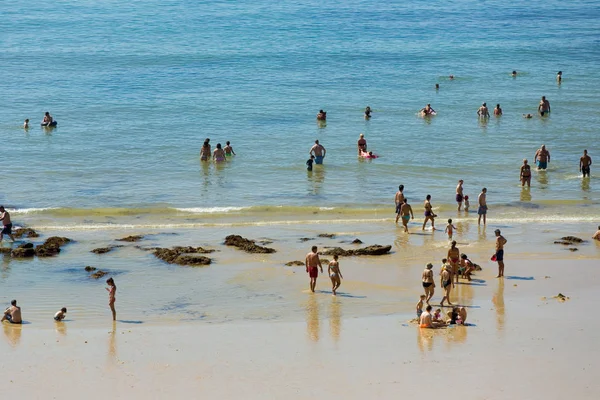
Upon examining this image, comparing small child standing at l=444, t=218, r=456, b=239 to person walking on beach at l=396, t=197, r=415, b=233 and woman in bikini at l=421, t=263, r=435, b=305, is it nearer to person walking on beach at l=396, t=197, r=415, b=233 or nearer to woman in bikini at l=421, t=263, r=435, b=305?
person walking on beach at l=396, t=197, r=415, b=233

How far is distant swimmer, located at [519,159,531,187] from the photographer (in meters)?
28.3

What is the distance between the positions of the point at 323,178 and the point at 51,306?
13.8 m

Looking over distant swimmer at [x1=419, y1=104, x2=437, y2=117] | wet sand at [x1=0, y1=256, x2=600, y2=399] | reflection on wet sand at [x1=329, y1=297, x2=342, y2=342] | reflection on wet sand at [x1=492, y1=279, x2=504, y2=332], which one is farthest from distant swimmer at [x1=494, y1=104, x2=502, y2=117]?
reflection on wet sand at [x1=329, y1=297, x2=342, y2=342]

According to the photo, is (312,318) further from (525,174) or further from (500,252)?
(525,174)

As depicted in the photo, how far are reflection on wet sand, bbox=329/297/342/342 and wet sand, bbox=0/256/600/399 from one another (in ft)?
0.06

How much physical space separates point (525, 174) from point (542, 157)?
227 cm

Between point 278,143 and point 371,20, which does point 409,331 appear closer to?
point 278,143

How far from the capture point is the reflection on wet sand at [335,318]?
16.2 metres

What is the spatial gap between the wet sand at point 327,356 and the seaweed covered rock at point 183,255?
375cm

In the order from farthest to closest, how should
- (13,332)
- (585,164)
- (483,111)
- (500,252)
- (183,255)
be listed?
(483,111) < (585,164) < (183,255) < (500,252) < (13,332)

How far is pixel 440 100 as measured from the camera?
4234 centimetres

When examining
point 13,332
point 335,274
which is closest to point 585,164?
point 335,274

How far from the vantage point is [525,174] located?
93.4ft

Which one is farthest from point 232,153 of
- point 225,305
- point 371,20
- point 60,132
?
point 371,20
